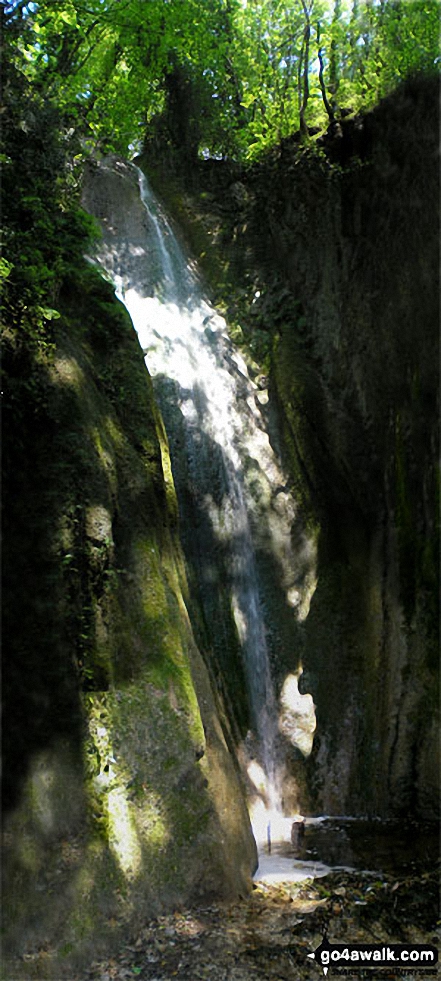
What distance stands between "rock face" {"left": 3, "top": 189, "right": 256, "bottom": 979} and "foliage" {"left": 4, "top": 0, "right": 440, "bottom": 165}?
6044mm

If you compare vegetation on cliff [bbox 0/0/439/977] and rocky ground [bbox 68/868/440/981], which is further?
vegetation on cliff [bbox 0/0/439/977]

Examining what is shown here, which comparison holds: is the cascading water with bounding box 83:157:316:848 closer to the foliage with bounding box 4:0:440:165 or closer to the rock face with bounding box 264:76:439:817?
the rock face with bounding box 264:76:439:817

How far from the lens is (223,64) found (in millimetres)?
13867

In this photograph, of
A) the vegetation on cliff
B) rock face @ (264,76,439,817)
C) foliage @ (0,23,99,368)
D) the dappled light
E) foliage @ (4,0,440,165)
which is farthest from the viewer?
foliage @ (4,0,440,165)

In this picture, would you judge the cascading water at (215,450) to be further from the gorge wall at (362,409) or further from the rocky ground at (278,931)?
the rocky ground at (278,931)

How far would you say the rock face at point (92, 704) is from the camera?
458cm

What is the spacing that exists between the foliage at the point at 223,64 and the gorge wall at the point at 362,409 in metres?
0.95

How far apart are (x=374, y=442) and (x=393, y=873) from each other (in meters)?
5.03

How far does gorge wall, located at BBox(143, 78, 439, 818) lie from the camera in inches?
326

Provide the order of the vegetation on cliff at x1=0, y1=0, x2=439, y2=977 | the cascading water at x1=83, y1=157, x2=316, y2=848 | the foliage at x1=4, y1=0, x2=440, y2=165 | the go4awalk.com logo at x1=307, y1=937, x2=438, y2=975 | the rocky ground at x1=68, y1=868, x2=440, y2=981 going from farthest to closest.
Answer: the foliage at x1=4, y1=0, x2=440, y2=165, the cascading water at x1=83, y1=157, x2=316, y2=848, the vegetation on cliff at x1=0, y1=0, x2=439, y2=977, the go4awalk.com logo at x1=307, y1=937, x2=438, y2=975, the rocky ground at x1=68, y1=868, x2=440, y2=981

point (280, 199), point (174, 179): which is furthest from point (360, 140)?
point (174, 179)

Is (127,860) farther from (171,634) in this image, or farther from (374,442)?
(374,442)

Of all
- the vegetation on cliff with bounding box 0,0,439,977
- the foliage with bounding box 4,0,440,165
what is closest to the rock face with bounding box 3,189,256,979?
the vegetation on cliff with bounding box 0,0,439,977

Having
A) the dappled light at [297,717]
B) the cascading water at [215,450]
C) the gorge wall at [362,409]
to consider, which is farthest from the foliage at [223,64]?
the dappled light at [297,717]
